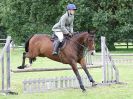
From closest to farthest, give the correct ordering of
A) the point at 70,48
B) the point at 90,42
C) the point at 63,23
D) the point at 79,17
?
the point at 90,42, the point at 63,23, the point at 70,48, the point at 79,17

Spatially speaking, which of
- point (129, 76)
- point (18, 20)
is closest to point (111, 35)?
point (18, 20)

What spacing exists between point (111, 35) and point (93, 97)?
2868 cm

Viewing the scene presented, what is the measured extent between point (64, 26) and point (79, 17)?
2746 cm

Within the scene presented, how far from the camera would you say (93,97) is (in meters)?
12.1

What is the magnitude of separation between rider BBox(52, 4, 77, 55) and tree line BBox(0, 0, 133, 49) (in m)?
25.5

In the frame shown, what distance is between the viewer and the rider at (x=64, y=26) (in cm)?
1341

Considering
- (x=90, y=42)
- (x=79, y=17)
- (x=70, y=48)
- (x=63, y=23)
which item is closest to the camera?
(x=90, y=42)

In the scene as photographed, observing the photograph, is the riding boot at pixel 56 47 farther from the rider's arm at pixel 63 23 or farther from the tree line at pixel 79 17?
the tree line at pixel 79 17

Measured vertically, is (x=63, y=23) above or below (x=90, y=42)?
above

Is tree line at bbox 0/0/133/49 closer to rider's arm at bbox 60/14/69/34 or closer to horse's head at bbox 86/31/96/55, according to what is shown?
rider's arm at bbox 60/14/69/34

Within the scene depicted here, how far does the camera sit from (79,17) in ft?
134

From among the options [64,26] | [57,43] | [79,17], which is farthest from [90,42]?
[79,17]

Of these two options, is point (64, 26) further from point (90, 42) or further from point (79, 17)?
point (79, 17)

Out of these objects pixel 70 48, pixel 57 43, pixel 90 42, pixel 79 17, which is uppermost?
pixel 90 42
